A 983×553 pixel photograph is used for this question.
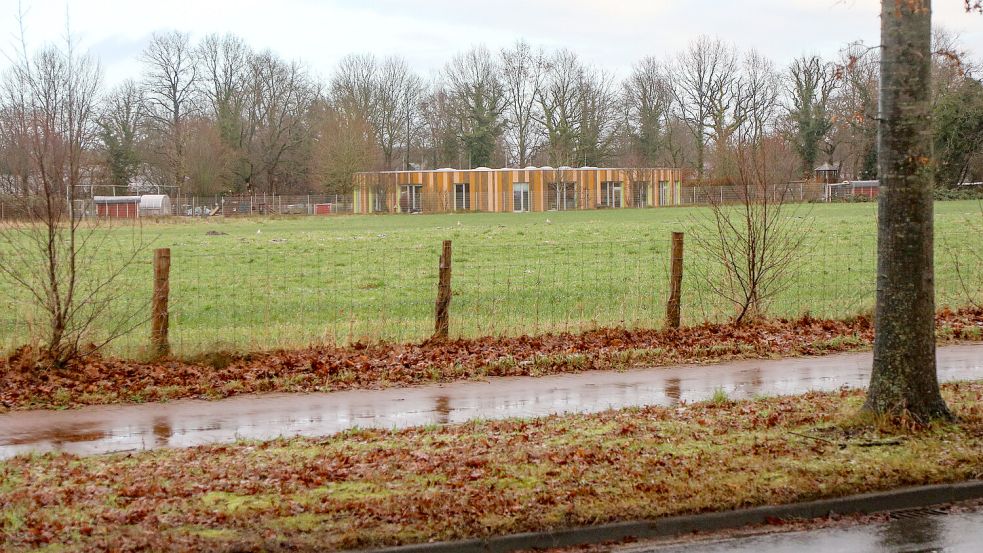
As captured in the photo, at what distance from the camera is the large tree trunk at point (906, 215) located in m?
7.94

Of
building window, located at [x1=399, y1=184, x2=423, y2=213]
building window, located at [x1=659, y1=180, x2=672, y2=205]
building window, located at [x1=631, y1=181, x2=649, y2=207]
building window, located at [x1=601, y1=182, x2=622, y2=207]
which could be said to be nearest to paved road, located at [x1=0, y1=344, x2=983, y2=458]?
building window, located at [x1=399, y1=184, x2=423, y2=213]

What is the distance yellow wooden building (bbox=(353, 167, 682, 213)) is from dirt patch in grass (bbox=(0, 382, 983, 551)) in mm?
77243

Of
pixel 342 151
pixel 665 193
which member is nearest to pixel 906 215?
pixel 342 151

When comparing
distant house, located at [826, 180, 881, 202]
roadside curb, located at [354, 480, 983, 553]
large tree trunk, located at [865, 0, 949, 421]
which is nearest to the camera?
roadside curb, located at [354, 480, 983, 553]

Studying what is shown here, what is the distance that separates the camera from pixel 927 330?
819cm

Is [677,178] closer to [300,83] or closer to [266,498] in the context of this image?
[300,83]

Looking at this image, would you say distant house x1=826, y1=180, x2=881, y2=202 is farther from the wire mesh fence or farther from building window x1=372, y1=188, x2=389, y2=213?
the wire mesh fence

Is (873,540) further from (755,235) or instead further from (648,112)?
(648,112)

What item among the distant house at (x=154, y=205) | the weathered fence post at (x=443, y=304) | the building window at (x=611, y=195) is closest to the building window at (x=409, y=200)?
the building window at (x=611, y=195)

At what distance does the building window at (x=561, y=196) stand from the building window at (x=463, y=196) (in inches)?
267

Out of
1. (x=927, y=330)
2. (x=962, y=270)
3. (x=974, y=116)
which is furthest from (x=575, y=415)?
(x=974, y=116)

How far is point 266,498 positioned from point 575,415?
366cm

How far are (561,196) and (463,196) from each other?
841cm

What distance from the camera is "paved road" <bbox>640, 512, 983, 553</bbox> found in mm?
6139
